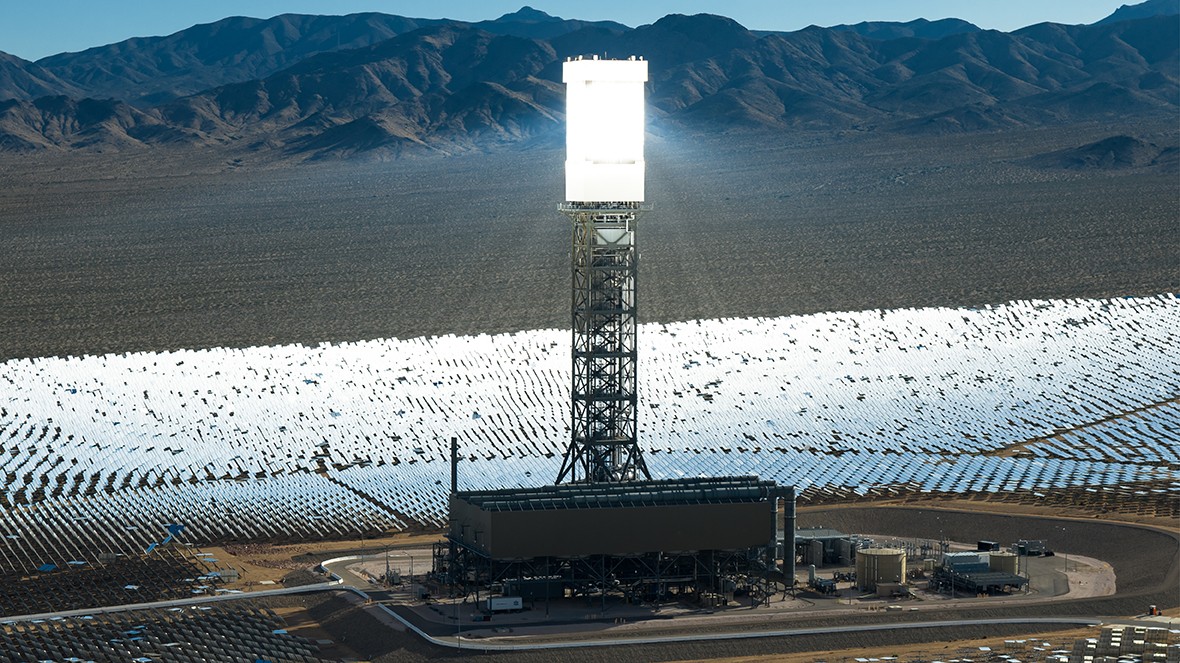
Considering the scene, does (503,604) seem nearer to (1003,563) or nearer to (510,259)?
(1003,563)

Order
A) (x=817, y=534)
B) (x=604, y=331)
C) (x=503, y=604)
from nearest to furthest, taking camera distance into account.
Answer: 1. (x=503, y=604)
2. (x=604, y=331)
3. (x=817, y=534)

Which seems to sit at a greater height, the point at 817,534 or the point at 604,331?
the point at 604,331

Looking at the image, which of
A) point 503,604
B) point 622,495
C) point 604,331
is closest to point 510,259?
point 604,331

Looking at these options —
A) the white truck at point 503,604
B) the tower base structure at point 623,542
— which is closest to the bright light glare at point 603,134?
the tower base structure at point 623,542

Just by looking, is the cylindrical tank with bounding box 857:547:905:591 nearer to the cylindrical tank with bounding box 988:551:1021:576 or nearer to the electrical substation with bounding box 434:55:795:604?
the electrical substation with bounding box 434:55:795:604

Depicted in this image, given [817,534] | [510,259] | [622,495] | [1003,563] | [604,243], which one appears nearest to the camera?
[622,495]

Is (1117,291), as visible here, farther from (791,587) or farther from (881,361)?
Result: (791,587)

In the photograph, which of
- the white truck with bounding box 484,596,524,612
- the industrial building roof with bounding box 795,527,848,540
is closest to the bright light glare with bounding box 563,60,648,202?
the industrial building roof with bounding box 795,527,848,540
